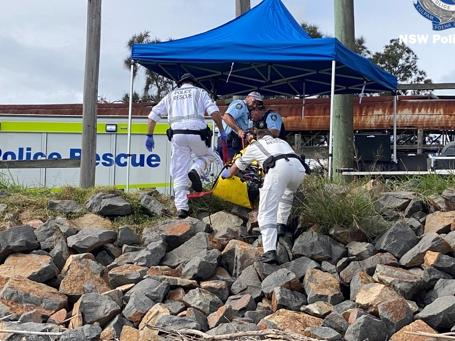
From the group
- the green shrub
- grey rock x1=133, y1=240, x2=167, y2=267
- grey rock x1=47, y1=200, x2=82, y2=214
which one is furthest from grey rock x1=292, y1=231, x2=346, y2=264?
grey rock x1=47, y1=200, x2=82, y2=214

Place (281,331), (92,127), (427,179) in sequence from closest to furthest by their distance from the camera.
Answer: (281,331) → (427,179) → (92,127)

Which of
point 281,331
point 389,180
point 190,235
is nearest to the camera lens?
point 281,331

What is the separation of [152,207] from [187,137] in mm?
880

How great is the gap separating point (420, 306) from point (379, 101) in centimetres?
1464

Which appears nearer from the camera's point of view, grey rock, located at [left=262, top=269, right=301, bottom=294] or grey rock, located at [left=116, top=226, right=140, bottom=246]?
grey rock, located at [left=262, top=269, right=301, bottom=294]

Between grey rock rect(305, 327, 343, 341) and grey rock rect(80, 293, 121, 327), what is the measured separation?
1616 mm

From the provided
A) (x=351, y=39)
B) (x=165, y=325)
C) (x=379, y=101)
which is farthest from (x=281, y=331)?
(x=379, y=101)

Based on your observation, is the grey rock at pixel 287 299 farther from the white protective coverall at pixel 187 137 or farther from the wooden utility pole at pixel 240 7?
the wooden utility pole at pixel 240 7

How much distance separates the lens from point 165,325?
5.41m

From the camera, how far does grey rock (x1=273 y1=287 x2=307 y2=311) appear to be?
575 centimetres

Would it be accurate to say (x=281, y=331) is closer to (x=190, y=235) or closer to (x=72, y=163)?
→ (x=190, y=235)

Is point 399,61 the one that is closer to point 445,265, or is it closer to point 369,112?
point 369,112

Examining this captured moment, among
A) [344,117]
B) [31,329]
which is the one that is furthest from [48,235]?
[344,117]

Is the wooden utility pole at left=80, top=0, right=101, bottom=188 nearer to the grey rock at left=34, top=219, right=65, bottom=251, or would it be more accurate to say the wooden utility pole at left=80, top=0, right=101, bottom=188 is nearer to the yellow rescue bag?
the grey rock at left=34, top=219, right=65, bottom=251
